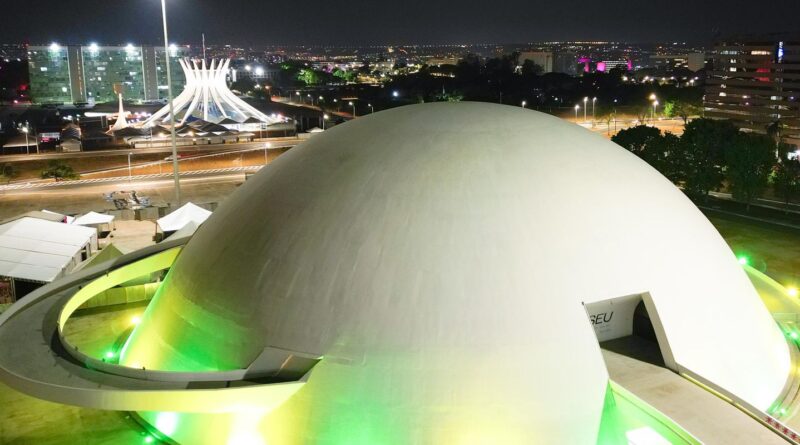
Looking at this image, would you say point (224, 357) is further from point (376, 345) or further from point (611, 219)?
point (611, 219)

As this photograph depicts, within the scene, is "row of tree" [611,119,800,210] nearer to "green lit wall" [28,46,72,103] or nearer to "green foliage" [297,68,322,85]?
"green lit wall" [28,46,72,103]

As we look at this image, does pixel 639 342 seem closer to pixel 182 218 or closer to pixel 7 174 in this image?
pixel 182 218

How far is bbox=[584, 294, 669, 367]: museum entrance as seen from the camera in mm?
14680

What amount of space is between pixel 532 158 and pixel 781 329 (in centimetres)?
904

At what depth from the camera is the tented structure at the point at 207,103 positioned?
83.4 m

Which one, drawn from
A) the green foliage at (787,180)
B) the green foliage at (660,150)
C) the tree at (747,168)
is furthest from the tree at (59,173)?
the green foliage at (787,180)

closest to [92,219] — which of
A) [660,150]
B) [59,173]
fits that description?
[59,173]

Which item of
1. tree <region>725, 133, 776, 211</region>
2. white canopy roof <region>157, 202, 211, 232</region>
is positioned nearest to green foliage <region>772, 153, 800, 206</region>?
tree <region>725, 133, 776, 211</region>

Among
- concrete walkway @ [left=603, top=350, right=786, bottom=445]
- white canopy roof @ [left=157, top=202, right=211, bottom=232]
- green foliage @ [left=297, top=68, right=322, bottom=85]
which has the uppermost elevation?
green foliage @ [left=297, top=68, right=322, bottom=85]

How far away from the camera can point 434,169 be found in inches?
567

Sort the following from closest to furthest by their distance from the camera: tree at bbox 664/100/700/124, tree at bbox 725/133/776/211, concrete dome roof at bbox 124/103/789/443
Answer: concrete dome roof at bbox 124/103/789/443
tree at bbox 725/133/776/211
tree at bbox 664/100/700/124

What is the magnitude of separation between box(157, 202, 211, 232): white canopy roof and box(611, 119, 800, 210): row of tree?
1264 inches

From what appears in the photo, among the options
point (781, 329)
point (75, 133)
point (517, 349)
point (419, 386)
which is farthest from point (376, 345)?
point (75, 133)

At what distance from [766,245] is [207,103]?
67937 millimetres
